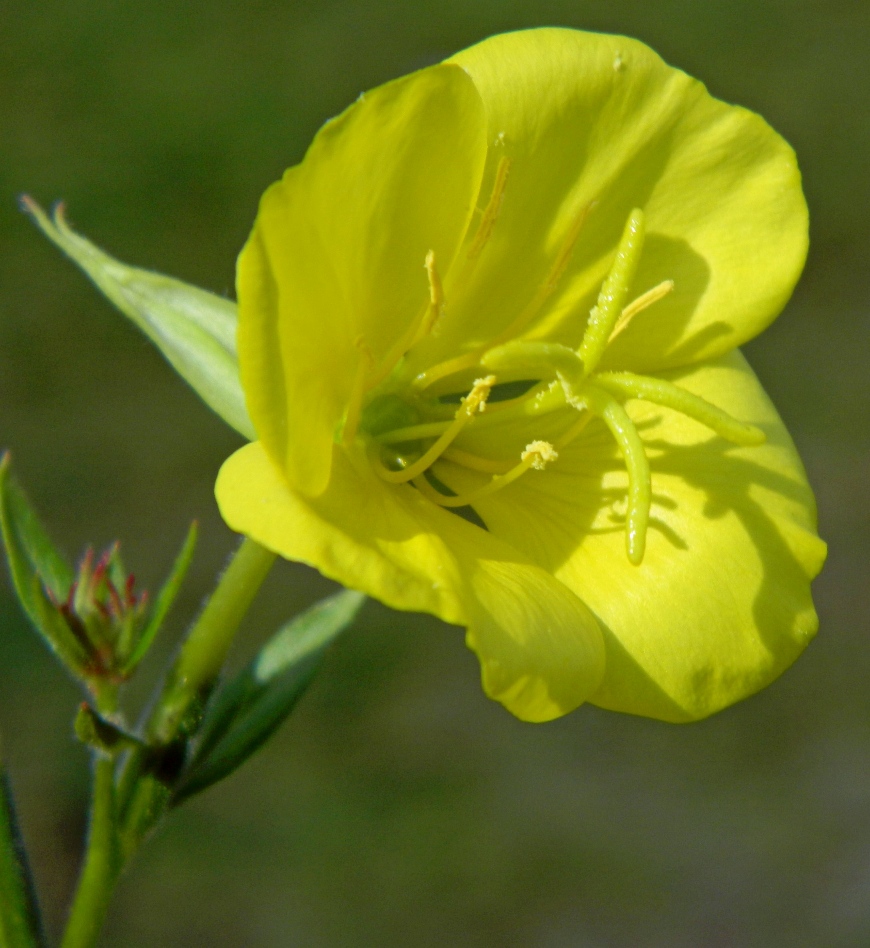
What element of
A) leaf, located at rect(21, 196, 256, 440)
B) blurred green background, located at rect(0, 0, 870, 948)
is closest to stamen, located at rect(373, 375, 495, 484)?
leaf, located at rect(21, 196, 256, 440)

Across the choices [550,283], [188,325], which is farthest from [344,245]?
[550,283]

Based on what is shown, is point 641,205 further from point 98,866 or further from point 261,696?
point 98,866

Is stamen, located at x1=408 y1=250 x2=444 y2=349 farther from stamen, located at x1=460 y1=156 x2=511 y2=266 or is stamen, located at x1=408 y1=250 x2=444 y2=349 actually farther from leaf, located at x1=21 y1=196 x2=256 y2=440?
leaf, located at x1=21 y1=196 x2=256 y2=440

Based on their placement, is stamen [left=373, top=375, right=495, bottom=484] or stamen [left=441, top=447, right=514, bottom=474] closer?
stamen [left=373, top=375, right=495, bottom=484]

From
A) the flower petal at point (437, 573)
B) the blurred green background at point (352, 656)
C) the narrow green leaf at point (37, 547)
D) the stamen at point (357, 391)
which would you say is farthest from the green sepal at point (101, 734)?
the blurred green background at point (352, 656)

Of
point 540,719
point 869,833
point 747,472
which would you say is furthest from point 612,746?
point 540,719

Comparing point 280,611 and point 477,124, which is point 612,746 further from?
point 477,124
